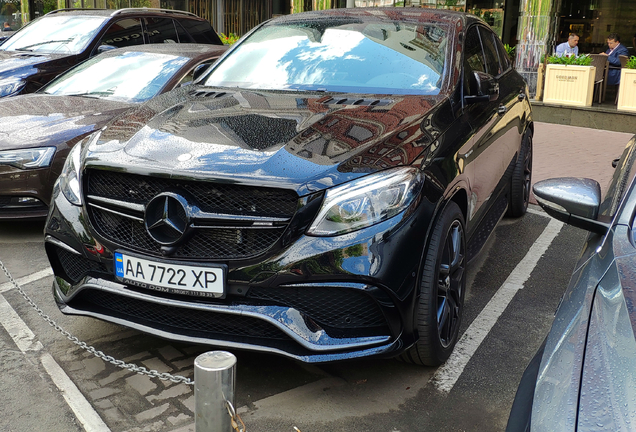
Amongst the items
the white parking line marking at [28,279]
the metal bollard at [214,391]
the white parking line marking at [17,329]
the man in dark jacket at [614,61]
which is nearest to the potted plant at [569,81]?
the man in dark jacket at [614,61]

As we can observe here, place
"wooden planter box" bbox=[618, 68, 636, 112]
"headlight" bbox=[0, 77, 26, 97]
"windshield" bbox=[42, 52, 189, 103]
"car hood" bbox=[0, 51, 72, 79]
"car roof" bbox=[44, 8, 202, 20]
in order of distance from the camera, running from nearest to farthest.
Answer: "windshield" bbox=[42, 52, 189, 103], "headlight" bbox=[0, 77, 26, 97], "car hood" bbox=[0, 51, 72, 79], "car roof" bbox=[44, 8, 202, 20], "wooden planter box" bbox=[618, 68, 636, 112]

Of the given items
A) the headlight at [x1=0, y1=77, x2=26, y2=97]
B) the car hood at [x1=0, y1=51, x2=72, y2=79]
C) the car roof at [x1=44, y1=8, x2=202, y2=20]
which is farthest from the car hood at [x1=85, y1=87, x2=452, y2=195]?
the car roof at [x1=44, y1=8, x2=202, y2=20]

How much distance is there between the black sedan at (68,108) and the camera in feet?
16.3

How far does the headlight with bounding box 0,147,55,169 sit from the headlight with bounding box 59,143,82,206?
172 cm

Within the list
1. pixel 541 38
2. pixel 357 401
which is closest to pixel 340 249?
pixel 357 401

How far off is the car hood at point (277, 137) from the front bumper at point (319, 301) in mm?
279

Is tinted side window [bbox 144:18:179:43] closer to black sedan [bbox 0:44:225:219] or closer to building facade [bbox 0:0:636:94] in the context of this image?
black sedan [bbox 0:44:225:219]

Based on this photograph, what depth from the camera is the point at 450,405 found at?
2941mm

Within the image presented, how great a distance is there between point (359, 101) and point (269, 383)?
150cm

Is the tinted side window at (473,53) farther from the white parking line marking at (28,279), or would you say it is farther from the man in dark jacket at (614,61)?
the man in dark jacket at (614,61)

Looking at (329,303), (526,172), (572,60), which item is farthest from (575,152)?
(329,303)

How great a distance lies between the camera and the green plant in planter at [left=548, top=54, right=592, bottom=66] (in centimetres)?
1212

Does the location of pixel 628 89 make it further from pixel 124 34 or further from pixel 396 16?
pixel 396 16

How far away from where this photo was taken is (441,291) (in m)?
3.13
